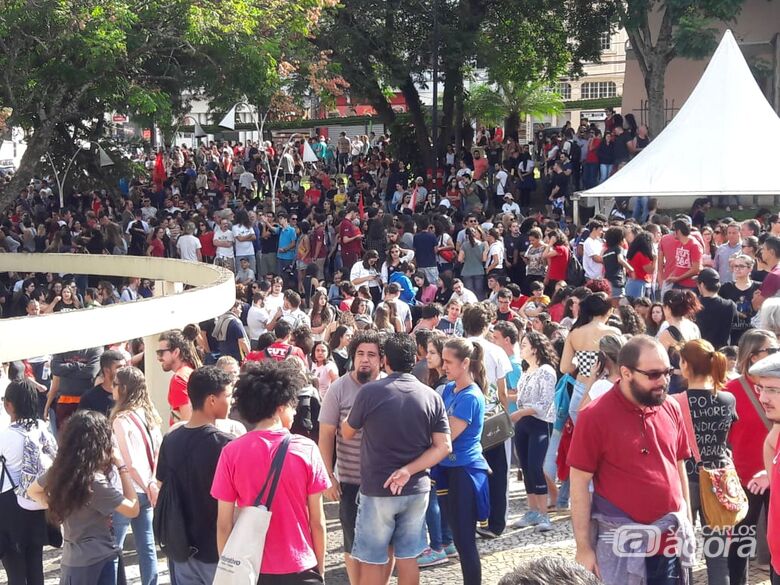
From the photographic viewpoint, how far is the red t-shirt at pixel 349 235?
62.4 feet

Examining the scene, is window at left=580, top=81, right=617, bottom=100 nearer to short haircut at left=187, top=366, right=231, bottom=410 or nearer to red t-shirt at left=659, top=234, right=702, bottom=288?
red t-shirt at left=659, top=234, right=702, bottom=288

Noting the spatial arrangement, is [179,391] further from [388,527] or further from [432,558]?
[388,527]

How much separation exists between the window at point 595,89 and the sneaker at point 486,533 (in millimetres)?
50810

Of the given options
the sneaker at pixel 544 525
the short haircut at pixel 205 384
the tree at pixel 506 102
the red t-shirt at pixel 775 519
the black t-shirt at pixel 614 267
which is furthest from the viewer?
the tree at pixel 506 102

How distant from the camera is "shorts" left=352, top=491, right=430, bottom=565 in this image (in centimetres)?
571

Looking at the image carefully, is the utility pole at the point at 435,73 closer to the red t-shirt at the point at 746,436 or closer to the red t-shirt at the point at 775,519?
the red t-shirt at the point at 746,436

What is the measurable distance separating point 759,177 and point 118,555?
946cm

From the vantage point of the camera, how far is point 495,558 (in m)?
7.05

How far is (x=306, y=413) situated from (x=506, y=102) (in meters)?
32.9

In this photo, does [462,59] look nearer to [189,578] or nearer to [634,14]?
[634,14]

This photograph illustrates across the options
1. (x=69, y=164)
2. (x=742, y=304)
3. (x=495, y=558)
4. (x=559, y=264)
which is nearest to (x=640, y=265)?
(x=559, y=264)

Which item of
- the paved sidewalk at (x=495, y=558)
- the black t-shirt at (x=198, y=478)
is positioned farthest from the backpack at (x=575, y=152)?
the black t-shirt at (x=198, y=478)

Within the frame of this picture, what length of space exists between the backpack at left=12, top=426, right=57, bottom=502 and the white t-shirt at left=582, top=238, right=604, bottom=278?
8790 millimetres

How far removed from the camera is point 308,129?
153ft
